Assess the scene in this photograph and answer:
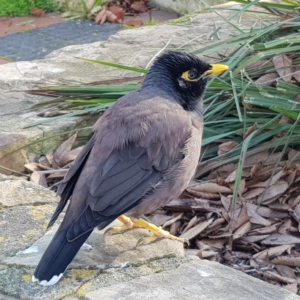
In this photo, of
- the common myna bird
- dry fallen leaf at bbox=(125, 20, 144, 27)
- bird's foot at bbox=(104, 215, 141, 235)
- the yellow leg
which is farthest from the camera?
dry fallen leaf at bbox=(125, 20, 144, 27)

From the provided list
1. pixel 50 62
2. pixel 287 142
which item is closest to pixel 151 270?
pixel 287 142

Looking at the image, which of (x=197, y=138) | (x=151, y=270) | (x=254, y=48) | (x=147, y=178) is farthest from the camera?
(x=254, y=48)

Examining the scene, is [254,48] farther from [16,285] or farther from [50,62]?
[16,285]

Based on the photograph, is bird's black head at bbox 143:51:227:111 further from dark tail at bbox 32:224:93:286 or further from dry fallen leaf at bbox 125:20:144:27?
dry fallen leaf at bbox 125:20:144:27

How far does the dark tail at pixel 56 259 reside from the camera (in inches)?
104

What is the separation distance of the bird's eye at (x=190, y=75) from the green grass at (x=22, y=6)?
5201 mm

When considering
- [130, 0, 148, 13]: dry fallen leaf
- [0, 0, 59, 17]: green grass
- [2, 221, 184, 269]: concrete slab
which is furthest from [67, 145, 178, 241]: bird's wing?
[0, 0, 59, 17]: green grass

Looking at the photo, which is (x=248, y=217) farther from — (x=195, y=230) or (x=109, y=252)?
(x=109, y=252)

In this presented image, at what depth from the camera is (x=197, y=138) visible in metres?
3.28

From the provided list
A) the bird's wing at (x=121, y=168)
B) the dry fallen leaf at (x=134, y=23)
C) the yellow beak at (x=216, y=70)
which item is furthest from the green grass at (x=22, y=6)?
the bird's wing at (x=121, y=168)

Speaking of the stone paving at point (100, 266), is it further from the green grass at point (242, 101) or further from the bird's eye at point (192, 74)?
the bird's eye at point (192, 74)

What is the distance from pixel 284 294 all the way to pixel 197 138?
90cm

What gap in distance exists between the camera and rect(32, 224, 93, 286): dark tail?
8.67 ft

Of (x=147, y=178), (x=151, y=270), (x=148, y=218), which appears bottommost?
(x=148, y=218)
